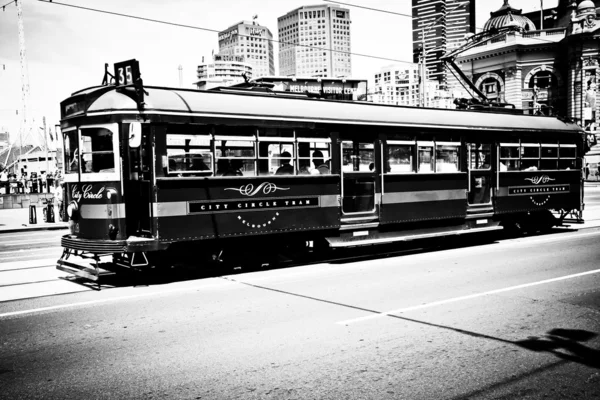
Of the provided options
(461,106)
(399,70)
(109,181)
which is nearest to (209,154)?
(109,181)

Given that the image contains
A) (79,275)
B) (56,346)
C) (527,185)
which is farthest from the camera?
(527,185)

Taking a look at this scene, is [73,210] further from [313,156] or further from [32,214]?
[32,214]

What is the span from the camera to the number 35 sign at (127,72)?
894cm

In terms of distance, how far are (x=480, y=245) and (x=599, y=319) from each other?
7121 millimetres

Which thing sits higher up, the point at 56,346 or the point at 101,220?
the point at 101,220

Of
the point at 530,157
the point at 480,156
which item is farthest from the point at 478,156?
the point at 530,157

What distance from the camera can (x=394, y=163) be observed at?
40.1ft

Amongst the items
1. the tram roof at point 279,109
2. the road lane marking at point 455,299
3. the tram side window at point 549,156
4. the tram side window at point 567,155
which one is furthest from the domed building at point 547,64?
the road lane marking at point 455,299

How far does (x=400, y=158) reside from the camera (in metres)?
12.3

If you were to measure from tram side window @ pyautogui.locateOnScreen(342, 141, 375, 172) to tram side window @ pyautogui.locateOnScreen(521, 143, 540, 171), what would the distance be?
5543 millimetres

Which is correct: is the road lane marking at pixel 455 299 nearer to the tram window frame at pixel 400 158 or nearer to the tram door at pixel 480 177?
the tram window frame at pixel 400 158

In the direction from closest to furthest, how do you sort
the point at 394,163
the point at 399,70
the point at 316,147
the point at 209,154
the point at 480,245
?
the point at 209,154, the point at 316,147, the point at 394,163, the point at 480,245, the point at 399,70

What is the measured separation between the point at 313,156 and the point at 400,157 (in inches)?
94.5

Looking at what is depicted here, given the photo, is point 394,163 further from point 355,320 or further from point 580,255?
point 355,320
